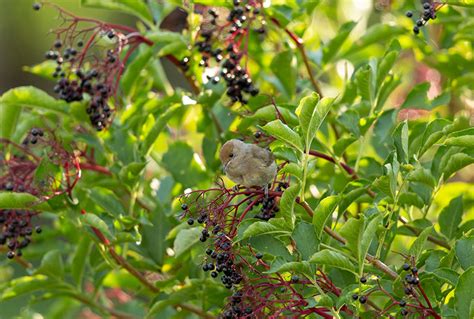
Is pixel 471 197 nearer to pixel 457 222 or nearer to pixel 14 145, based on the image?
pixel 457 222

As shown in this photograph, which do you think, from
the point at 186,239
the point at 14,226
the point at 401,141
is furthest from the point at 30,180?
the point at 401,141

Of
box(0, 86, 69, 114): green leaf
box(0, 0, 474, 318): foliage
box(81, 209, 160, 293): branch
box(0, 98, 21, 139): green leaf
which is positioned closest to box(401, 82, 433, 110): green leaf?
box(0, 0, 474, 318): foliage

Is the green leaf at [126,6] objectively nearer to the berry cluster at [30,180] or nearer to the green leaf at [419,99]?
the berry cluster at [30,180]

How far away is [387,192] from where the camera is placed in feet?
5.03

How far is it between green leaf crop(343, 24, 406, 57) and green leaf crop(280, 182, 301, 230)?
2.96ft

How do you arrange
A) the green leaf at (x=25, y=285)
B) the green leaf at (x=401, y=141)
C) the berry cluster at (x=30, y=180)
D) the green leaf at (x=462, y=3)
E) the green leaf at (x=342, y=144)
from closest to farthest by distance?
the green leaf at (x=401, y=141)
the green leaf at (x=462, y=3)
the green leaf at (x=342, y=144)
the berry cluster at (x=30, y=180)
the green leaf at (x=25, y=285)

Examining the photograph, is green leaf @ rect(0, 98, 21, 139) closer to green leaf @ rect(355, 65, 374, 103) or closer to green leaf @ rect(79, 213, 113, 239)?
green leaf @ rect(79, 213, 113, 239)

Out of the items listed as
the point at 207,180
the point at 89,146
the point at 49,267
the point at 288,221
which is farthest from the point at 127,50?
the point at 288,221

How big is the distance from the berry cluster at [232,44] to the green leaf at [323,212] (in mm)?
545

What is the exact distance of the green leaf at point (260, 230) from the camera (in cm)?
143

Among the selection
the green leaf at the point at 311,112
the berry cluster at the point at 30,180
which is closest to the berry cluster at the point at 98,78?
the berry cluster at the point at 30,180

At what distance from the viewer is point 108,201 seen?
1.96m

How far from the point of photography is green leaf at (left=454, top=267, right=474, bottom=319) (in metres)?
1.39

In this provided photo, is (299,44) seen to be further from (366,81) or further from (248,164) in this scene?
(248,164)
